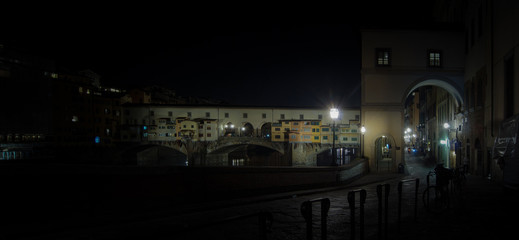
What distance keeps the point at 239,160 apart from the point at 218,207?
60713 millimetres

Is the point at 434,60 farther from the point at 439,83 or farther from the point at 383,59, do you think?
the point at 383,59

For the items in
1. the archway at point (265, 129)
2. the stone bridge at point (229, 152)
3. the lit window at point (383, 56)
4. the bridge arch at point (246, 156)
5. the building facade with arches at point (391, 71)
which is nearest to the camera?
the building facade with arches at point (391, 71)

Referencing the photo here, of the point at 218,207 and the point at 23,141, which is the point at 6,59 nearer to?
the point at 23,141

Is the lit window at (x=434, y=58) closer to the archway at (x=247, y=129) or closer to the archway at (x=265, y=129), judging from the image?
the archway at (x=265, y=129)

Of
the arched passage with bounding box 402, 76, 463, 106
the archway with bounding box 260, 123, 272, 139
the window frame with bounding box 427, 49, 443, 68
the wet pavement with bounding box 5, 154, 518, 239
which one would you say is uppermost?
the window frame with bounding box 427, 49, 443, 68

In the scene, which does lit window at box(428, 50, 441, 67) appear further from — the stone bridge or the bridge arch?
the bridge arch

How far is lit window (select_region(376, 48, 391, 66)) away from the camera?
908 inches

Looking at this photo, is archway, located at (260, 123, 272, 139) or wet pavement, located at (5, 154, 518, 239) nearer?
wet pavement, located at (5, 154, 518, 239)

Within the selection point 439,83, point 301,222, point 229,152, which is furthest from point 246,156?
point 301,222

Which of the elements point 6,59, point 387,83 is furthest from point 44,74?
point 387,83

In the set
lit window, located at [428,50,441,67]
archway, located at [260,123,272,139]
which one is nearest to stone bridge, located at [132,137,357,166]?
archway, located at [260,123,272,139]

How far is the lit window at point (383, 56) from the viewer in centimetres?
2306

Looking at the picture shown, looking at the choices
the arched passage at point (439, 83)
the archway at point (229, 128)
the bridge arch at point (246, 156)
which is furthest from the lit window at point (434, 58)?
the archway at point (229, 128)

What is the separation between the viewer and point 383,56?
909 inches
